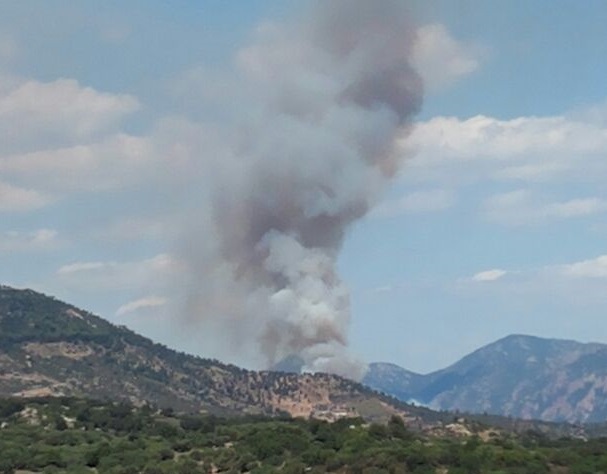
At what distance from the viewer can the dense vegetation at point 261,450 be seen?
4841 cm

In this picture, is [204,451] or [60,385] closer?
[204,451]

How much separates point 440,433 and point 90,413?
3191 centimetres

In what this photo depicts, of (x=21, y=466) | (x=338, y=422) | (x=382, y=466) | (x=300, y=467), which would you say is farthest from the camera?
(x=338, y=422)

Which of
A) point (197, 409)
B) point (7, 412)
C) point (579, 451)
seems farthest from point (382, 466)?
point (197, 409)

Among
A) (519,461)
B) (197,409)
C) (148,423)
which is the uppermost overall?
(197,409)

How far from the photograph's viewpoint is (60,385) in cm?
19862

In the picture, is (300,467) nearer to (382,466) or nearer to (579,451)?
(382,466)

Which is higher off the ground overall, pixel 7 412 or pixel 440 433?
pixel 7 412

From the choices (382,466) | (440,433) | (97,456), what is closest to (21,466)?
(97,456)

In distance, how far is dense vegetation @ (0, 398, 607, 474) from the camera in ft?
159

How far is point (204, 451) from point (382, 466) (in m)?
17.3

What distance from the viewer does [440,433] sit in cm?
8281

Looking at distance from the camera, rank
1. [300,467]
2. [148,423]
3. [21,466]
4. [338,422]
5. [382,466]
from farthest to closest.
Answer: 1. [148,423]
2. [338,422]
3. [21,466]
4. [300,467]
5. [382,466]

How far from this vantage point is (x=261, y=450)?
2235 inches
